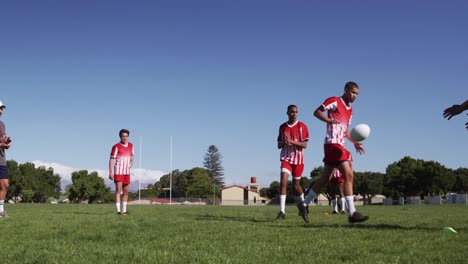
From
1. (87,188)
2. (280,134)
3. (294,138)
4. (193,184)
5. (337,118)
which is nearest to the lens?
(337,118)

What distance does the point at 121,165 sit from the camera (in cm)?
1459

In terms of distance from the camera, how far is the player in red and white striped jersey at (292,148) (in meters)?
11.9

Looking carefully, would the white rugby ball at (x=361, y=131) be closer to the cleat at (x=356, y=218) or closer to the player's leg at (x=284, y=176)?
the cleat at (x=356, y=218)

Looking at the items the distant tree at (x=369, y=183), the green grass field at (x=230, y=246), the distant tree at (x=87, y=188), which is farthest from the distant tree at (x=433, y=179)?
the green grass field at (x=230, y=246)

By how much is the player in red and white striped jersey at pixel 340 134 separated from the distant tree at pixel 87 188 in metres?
115

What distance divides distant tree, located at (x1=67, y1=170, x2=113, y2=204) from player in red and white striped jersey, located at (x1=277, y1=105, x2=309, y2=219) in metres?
112

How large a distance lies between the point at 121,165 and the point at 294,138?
18.8 ft

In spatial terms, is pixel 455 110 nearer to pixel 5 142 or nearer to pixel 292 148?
pixel 292 148

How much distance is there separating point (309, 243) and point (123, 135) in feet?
32.8

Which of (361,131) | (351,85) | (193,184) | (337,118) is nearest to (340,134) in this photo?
(337,118)

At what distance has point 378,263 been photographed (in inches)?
174

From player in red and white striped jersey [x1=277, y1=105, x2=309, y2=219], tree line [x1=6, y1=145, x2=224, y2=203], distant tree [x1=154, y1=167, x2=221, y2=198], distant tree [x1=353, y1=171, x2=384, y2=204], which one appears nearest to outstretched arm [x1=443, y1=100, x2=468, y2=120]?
player in red and white striped jersey [x1=277, y1=105, x2=309, y2=219]

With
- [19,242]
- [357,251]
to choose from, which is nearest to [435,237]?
[357,251]

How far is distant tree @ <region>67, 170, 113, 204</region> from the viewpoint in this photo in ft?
385
